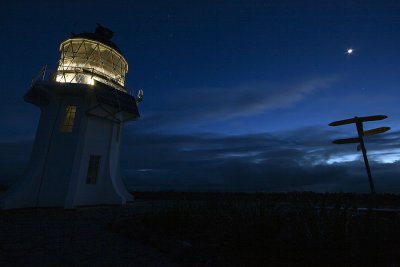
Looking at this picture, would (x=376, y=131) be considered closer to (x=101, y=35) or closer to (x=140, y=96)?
(x=140, y=96)

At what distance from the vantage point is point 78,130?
40.1ft

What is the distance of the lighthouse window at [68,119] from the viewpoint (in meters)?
12.5

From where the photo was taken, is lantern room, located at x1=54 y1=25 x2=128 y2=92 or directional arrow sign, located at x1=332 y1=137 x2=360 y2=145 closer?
directional arrow sign, located at x1=332 y1=137 x2=360 y2=145

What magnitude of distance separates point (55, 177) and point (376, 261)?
13532 mm

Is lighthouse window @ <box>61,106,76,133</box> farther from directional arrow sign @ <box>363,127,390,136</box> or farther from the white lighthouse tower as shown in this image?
directional arrow sign @ <box>363,127,390,136</box>

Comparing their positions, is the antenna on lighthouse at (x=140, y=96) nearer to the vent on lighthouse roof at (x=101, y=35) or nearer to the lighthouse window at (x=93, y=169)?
the vent on lighthouse roof at (x=101, y=35)

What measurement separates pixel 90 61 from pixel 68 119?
157 inches

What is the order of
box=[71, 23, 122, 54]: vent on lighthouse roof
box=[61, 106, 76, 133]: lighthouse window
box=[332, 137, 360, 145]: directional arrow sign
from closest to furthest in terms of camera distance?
box=[332, 137, 360, 145]: directional arrow sign < box=[61, 106, 76, 133]: lighthouse window < box=[71, 23, 122, 54]: vent on lighthouse roof

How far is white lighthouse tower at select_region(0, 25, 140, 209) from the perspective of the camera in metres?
11.4

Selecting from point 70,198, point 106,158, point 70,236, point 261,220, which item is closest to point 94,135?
point 106,158

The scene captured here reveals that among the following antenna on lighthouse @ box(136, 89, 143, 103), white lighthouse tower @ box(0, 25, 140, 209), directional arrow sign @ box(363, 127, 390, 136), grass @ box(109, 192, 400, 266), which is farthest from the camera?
antenna on lighthouse @ box(136, 89, 143, 103)

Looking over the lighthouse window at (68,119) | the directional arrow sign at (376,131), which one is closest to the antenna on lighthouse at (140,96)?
the lighthouse window at (68,119)

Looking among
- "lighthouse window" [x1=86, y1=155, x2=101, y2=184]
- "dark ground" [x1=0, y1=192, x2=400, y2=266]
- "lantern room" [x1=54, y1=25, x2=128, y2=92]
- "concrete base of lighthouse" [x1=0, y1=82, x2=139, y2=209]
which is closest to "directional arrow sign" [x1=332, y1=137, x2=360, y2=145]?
"dark ground" [x1=0, y1=192, x2=400, y2=266]

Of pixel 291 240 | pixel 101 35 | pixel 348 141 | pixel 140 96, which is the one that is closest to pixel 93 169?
pixel 140 96
